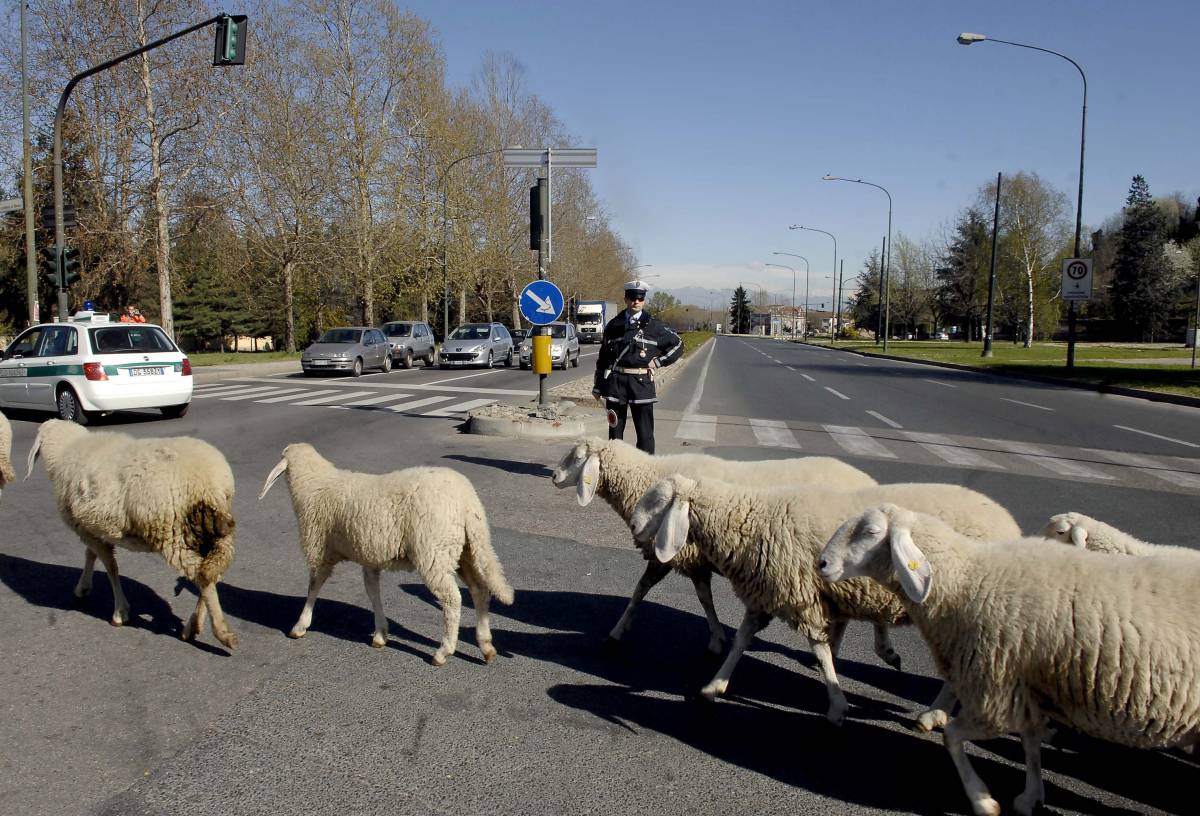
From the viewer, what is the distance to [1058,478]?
10.0m

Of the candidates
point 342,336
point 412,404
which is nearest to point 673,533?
point 412,404

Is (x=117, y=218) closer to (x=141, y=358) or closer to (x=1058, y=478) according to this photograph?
(x=141, y=358)

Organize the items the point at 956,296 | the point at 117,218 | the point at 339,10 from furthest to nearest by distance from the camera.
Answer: the point at 956,296 → the point at 339,10 → the point at 117,218

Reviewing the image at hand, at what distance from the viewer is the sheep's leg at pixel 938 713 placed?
12.3 ft

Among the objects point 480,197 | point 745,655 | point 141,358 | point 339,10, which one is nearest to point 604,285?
point 480,197

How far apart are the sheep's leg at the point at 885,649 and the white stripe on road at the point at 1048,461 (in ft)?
23.1

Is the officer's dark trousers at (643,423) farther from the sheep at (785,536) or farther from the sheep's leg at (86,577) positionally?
the sheep's leg at (86,577)

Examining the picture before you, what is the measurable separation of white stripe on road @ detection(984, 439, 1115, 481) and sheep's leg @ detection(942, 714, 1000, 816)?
8.37 m

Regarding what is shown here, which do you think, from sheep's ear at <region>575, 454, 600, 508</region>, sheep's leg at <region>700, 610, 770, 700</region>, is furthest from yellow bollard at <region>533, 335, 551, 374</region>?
sheep's leg at <region>700, 610, 770, 700</region>

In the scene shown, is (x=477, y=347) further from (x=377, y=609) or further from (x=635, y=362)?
(x=377, y=609)

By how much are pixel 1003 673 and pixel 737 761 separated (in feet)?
3.81

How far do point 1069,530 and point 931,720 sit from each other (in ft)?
3.80

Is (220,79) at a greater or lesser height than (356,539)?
greater

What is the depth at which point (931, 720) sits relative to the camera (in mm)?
3730
